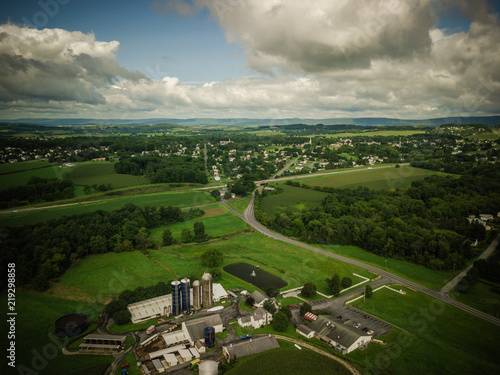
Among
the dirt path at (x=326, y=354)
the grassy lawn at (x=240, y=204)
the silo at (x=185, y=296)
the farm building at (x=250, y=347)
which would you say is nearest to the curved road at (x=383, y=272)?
the grassy lawn at (x=240, y=204)

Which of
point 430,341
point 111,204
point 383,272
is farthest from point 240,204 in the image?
point 430,341

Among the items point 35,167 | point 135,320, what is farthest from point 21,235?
point 35,167

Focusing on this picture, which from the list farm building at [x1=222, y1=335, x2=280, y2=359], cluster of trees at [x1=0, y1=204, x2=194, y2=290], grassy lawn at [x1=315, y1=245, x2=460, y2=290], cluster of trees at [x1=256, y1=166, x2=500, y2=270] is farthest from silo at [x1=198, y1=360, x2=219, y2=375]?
cluster of trees at [x1=256, y1=166, x2=500, y2=270]

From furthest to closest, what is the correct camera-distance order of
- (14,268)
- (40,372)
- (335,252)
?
(335,252) → (14,268) → (40,372)

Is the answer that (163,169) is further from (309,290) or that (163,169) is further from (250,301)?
(309,290)

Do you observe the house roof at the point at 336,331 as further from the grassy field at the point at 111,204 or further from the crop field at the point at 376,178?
the crop field at the point at 376,178

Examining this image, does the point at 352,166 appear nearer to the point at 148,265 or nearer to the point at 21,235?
the point at 148,265
